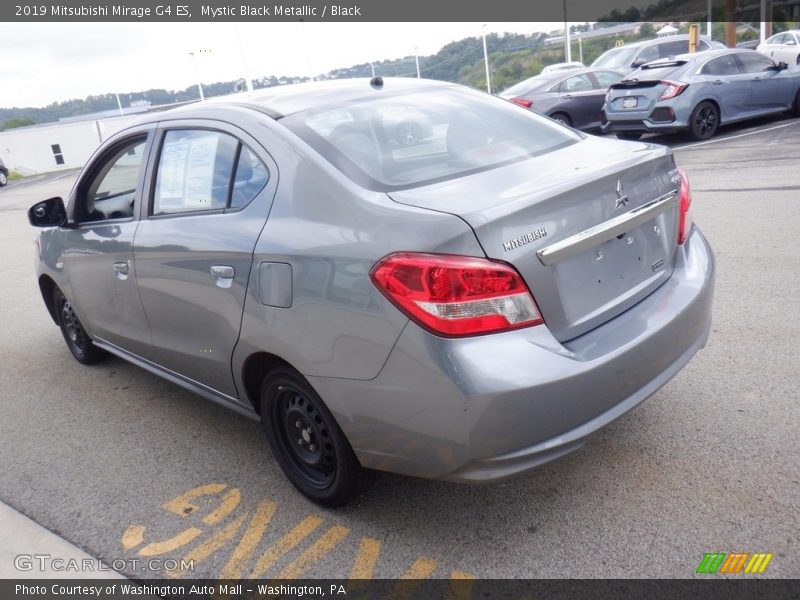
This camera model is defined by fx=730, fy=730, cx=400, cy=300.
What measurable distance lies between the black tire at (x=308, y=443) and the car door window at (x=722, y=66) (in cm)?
1161

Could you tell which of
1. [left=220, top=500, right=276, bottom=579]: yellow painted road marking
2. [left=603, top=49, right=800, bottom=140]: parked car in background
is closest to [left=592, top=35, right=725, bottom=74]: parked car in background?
[left=603, top=49, right=800, bottom=140]: parked car in background

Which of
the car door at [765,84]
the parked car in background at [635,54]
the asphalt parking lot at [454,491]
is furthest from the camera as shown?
the parked car in background at [635,54]

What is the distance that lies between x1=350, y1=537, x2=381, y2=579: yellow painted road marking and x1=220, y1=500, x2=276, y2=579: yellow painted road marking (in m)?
0.44

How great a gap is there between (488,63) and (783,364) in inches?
1556

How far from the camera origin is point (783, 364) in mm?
3832

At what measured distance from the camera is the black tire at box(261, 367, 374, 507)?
9.45 ft

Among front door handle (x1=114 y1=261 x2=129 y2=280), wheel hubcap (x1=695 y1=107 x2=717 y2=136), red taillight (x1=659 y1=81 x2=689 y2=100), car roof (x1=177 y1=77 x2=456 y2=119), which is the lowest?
wheel hubcap (x1=695 y1=107 x2=717 y2=136)

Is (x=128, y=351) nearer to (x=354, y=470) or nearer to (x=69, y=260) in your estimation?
(x=69, y=260)

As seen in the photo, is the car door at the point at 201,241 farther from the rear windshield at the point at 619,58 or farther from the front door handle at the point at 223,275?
the rear windshield at the point at 619,58

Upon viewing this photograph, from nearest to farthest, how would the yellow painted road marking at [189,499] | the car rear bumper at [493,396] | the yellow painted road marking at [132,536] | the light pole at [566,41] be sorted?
the car rear bumper at [493,396]
the yellow painted road marking at [132,536]
the yellow painted road marking at [189,499]
the light pole at [566,41]

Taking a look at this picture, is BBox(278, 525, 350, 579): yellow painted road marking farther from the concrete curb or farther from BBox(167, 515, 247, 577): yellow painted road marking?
the concrete curb

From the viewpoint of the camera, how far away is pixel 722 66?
1259cm

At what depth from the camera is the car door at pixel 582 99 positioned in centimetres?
1433

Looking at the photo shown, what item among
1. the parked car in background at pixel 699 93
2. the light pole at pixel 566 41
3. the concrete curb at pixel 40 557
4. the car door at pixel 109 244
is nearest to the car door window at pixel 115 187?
the car door at pixel 109 244
